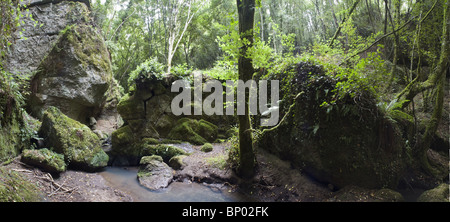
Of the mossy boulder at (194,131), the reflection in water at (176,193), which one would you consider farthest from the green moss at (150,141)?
the reflection in water at (176,193)

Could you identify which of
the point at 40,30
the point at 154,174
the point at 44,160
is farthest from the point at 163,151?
the point at 40,30

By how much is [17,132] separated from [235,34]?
6.12 meters

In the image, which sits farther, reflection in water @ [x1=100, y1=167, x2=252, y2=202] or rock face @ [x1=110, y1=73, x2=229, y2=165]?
rock face @ [x1=110, y1=73, x2=229, y2=165]

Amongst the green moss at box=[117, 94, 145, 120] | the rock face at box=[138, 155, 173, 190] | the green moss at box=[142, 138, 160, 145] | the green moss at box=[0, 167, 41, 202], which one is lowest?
the rock face at box=[138, 155, 173, 190]

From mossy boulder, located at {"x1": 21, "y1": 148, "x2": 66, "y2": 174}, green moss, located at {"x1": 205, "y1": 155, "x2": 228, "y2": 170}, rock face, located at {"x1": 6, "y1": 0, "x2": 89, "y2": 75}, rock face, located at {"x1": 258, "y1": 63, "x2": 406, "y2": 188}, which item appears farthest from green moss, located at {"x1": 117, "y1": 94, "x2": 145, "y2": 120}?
rock face, located at {"x1": 258, "y1": 63, "x2": 406, "y2": 188}

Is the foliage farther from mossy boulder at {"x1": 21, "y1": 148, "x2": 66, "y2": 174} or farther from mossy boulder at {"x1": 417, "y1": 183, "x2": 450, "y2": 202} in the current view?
mossy boulder at {"x1": 417, "y1": 183, "x2": 450, "y2": 202}

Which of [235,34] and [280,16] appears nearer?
[235,34]

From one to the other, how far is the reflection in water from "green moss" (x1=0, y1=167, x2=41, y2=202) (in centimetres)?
204

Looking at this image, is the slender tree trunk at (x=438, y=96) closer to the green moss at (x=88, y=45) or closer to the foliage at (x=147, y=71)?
the foliage at (x=147, y=71)

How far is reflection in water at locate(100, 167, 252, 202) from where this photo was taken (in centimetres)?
544

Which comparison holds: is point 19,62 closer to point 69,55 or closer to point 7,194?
point 69,55

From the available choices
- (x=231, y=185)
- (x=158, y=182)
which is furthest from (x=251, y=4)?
(x=158, y=182)

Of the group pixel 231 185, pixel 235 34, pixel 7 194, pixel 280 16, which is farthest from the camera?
pixel 280 16

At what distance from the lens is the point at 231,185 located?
600cm
